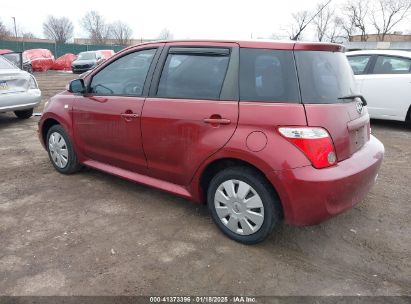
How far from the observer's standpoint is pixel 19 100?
7473 mm

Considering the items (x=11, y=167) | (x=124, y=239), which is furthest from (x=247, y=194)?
(x=11, y=167)

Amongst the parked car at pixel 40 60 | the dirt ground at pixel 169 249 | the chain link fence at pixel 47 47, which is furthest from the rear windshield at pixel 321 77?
the chain link fence at pixel 47 47

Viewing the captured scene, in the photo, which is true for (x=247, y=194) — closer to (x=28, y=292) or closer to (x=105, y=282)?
(x=105, y=282)

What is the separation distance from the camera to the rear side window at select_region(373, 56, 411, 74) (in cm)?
713

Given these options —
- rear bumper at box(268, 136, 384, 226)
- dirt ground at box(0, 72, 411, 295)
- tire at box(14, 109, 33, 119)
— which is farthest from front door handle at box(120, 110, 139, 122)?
tire at box(14, 109, 33, 119)

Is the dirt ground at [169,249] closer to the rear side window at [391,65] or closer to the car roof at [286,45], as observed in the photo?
the car roof at [286,45]

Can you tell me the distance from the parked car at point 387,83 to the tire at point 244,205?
534 centimetres

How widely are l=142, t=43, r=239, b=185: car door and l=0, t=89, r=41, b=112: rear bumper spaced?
4914mm

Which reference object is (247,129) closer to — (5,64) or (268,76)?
(268,76)

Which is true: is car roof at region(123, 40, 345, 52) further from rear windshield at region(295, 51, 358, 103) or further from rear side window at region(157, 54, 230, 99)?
rear side window at region(157, 54, 230, 99)

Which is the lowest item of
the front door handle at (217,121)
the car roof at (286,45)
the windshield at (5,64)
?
the front door handle at (217,121)

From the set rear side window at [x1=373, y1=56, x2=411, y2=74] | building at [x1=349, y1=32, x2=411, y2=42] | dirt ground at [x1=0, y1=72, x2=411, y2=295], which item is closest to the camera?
dirt ground at [x1=0, y1=72, x2=411, y2=295]

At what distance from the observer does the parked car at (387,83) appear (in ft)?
23.4

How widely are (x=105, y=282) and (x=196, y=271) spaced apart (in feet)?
2.16
